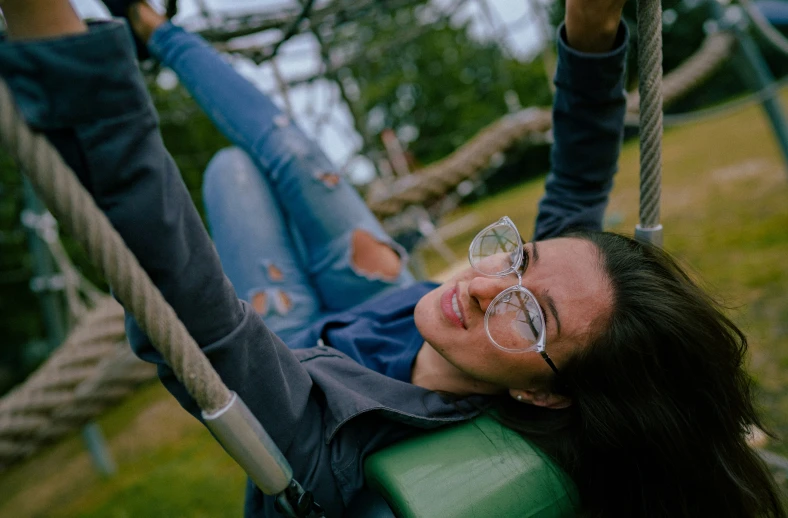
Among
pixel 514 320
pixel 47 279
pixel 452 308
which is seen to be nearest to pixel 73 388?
pixel 47 279

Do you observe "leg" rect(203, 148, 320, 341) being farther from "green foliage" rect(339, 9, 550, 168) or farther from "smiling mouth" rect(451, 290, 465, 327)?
"green foliage" rect(339, 9, 550, 168)

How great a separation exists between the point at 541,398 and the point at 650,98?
20.3 inches

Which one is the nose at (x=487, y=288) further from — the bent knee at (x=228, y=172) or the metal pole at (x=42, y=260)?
the metal pole at (x=42, y=260)

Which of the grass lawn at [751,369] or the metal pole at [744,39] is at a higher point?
the metal pole at [744,39]

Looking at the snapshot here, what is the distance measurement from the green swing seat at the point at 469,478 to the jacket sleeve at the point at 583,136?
1.66 feet

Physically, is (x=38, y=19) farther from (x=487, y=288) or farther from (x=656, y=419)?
(x=656, y=419)

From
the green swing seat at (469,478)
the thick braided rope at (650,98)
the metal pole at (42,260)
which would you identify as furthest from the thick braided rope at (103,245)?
the metal pole at (42,260)

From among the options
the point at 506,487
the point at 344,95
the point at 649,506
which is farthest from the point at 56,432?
the point at 344,95

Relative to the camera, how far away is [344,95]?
4.28 metres

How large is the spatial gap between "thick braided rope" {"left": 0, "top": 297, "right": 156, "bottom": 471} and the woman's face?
1.08 m

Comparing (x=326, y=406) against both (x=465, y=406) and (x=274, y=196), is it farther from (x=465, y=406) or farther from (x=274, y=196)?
(x=274, y=196)

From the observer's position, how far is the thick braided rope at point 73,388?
1.35m

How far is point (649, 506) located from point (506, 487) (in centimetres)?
30

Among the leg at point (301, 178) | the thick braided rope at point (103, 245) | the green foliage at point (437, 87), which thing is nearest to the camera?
the thick braided rope at point (103, 245)
